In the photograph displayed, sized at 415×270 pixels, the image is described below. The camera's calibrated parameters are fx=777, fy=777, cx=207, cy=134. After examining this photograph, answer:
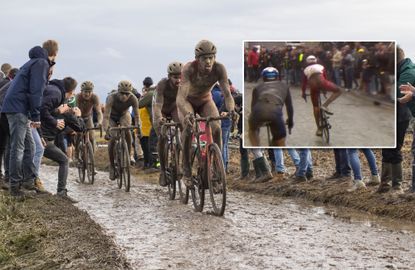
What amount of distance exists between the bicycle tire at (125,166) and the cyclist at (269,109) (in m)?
2.42

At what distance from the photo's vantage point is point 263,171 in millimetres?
15242

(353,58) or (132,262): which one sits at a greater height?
(353,58)

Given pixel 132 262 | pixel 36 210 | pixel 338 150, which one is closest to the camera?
pixel 132 262

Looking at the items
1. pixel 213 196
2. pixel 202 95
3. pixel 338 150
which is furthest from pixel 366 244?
pixel 338 150

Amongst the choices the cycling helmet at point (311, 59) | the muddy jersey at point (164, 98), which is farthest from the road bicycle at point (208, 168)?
the cycling helmet at point (311, 59)

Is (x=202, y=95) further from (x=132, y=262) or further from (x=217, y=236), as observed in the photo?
(x=132, y=262)

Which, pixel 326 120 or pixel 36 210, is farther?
Result: pixel 326 120

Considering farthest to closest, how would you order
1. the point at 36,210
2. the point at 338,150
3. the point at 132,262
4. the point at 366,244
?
the point at 338,150, the point at 36,210, the point at 366,244, the point at 132,262

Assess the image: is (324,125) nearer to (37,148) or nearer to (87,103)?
(37,148)

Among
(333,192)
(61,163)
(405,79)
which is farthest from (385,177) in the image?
(61,163)

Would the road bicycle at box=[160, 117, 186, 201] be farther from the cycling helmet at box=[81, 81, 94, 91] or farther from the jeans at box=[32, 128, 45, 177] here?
the cycling helmet at box=[81, 81, 94, 91]

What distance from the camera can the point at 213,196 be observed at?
1018cm

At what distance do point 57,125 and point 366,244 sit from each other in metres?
6.40

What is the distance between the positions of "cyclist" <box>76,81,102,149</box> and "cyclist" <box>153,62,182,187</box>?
390cm
